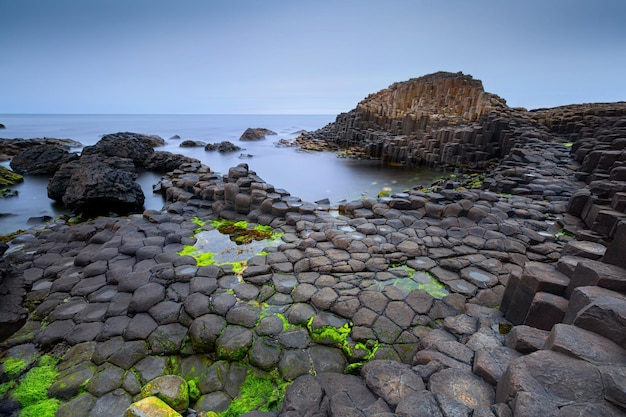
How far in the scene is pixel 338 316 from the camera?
13.0 feet

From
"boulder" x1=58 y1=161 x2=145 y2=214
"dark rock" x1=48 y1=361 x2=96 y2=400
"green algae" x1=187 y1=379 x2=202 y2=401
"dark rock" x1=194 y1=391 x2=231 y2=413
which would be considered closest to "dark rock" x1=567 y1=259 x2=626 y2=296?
"dark rock" x1=194 y1=391 x2=231 y2=413

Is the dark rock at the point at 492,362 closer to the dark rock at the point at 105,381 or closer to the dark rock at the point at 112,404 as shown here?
the dark rock at the point at 112,404

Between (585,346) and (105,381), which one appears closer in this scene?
(585,346)

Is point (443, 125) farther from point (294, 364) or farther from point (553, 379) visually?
point (553, 379)

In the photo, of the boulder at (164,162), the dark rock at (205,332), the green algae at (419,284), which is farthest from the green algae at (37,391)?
the boulder at (164,162)

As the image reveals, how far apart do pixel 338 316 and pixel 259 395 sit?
134 centimetres

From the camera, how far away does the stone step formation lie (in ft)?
7.94

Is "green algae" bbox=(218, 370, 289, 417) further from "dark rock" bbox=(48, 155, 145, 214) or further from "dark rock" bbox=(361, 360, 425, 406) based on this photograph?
"dark rock" bbox=(48, 155, 145, 214)

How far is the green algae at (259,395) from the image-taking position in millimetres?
3061

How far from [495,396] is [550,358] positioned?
52cm

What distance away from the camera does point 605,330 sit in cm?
237

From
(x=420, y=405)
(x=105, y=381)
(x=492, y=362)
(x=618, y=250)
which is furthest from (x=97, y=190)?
(x=618, y=250)

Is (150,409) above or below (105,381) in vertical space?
above

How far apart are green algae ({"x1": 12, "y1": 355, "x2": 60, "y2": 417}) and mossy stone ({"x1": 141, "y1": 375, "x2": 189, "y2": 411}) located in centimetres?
111
